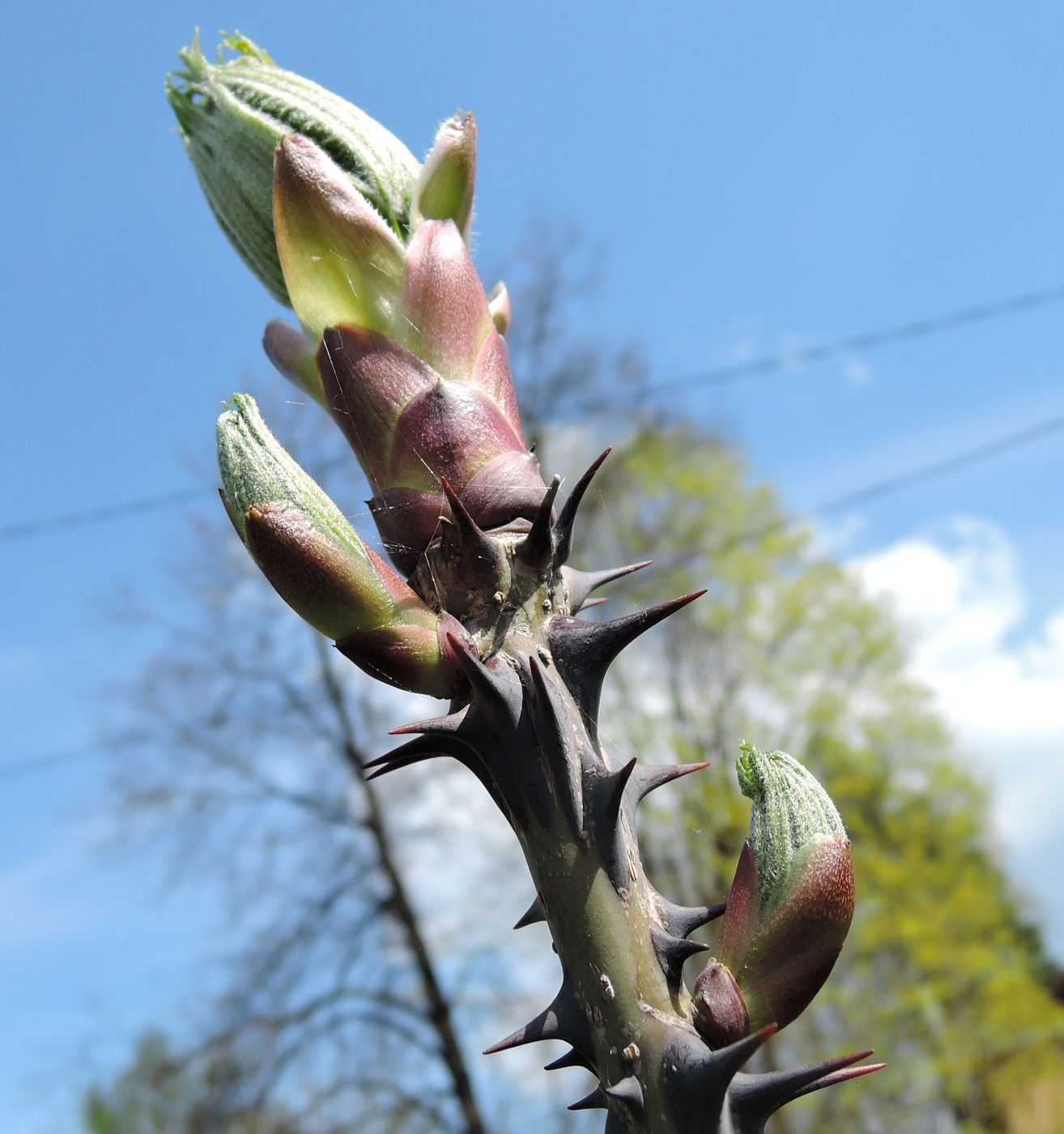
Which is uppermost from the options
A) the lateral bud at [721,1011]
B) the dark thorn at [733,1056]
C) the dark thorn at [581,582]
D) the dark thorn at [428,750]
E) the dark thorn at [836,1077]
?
the dark thorn at [581,582]

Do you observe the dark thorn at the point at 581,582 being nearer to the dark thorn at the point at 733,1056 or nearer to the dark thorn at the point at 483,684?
the dark thorn at the point at 483,684

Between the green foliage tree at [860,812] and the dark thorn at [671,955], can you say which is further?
the green foliage tree at [860,812]

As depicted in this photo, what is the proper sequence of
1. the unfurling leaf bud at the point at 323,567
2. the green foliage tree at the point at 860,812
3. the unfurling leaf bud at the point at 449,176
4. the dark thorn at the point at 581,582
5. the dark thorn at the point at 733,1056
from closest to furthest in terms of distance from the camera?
1. the dark thorn at the point at 733,1056
2. the unfurling leaf bud at the point at 323,567
3. the dark thorn at the point at 581,582
4. the unfurling leaf bud at the point at 449,176
5. the green foliage tree at the point at 860,812

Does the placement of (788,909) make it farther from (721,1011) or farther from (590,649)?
(590,649)

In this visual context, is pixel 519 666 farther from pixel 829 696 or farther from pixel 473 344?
pixel 829 696

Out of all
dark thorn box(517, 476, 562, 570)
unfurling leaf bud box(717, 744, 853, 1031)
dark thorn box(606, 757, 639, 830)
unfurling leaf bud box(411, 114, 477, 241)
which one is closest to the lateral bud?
unfurling leaf bud box(717, 744, 853, 1031)

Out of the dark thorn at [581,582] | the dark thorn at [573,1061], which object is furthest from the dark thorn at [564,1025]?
the dark thorn at [581,582]

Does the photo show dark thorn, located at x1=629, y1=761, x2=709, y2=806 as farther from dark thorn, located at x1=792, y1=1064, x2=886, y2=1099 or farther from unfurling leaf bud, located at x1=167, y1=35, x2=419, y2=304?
unfurling leaf bud, located at x1=167, y1=35, x2=419, y2=304
